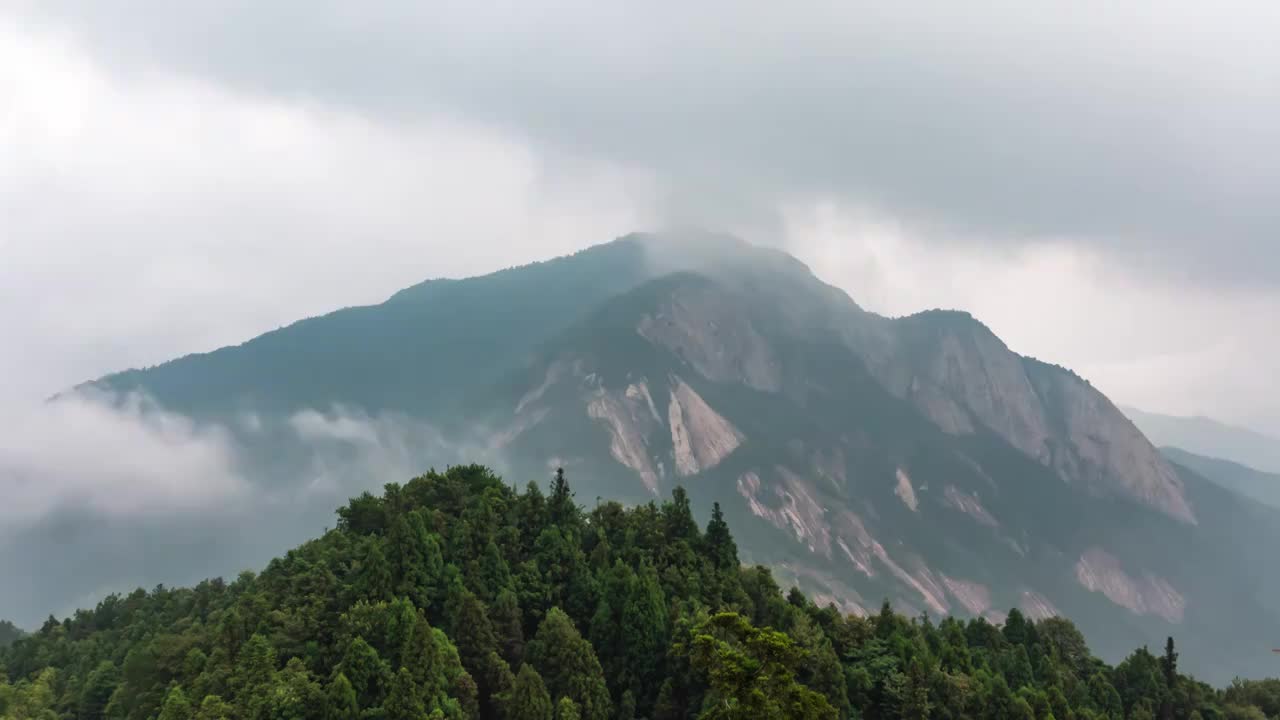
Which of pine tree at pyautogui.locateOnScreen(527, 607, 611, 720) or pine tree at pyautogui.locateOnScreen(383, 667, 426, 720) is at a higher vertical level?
pine tree at pyautogui.locateOnScreen(527, 607, 611, 720)

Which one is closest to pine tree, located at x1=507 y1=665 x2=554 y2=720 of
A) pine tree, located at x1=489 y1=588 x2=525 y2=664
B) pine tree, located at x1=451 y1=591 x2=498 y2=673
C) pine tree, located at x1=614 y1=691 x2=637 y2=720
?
pine tree, located at x1=451 y1=591 x2=498 y2=673

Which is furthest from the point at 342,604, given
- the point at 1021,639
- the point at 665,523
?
the point at 1021,639

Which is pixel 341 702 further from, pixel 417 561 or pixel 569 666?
pixel 569 666

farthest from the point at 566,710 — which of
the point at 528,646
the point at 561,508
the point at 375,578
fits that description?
the point at 561,508

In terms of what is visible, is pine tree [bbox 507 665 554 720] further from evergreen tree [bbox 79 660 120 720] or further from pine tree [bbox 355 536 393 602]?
evergreen tree [bbox 79 660 120 720]

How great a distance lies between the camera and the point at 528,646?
87125 millimetres

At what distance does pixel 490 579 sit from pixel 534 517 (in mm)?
13077

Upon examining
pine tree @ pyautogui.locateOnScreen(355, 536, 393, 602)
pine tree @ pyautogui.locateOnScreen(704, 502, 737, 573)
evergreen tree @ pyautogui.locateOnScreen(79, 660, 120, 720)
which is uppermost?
pine tree @ pyautogui.locateOnScreen(704, 502, 737, 573)

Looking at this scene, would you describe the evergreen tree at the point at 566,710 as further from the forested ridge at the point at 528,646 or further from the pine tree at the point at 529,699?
the pine tree at the point at 529,699

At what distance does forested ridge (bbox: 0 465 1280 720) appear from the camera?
73.8m

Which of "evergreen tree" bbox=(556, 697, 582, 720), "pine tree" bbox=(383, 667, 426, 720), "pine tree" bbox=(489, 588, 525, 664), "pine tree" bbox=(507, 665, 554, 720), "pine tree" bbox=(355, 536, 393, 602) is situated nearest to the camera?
"pine tree" bbox=(383, 667, 426, 720)

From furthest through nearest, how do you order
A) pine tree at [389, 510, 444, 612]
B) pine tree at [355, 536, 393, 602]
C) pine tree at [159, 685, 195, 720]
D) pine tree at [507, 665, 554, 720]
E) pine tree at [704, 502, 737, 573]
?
pine tree at [704, 502, 737, 573] < pine tree at [389, 510, 444, 612] < pine tree at [355, 536, 393, 602] < pine tree at [507, 665, 554, 720] < pine tree at [159, 685, 195, 720]

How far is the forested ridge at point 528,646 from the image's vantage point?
7381 centimetres

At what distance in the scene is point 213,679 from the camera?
3036 inches
